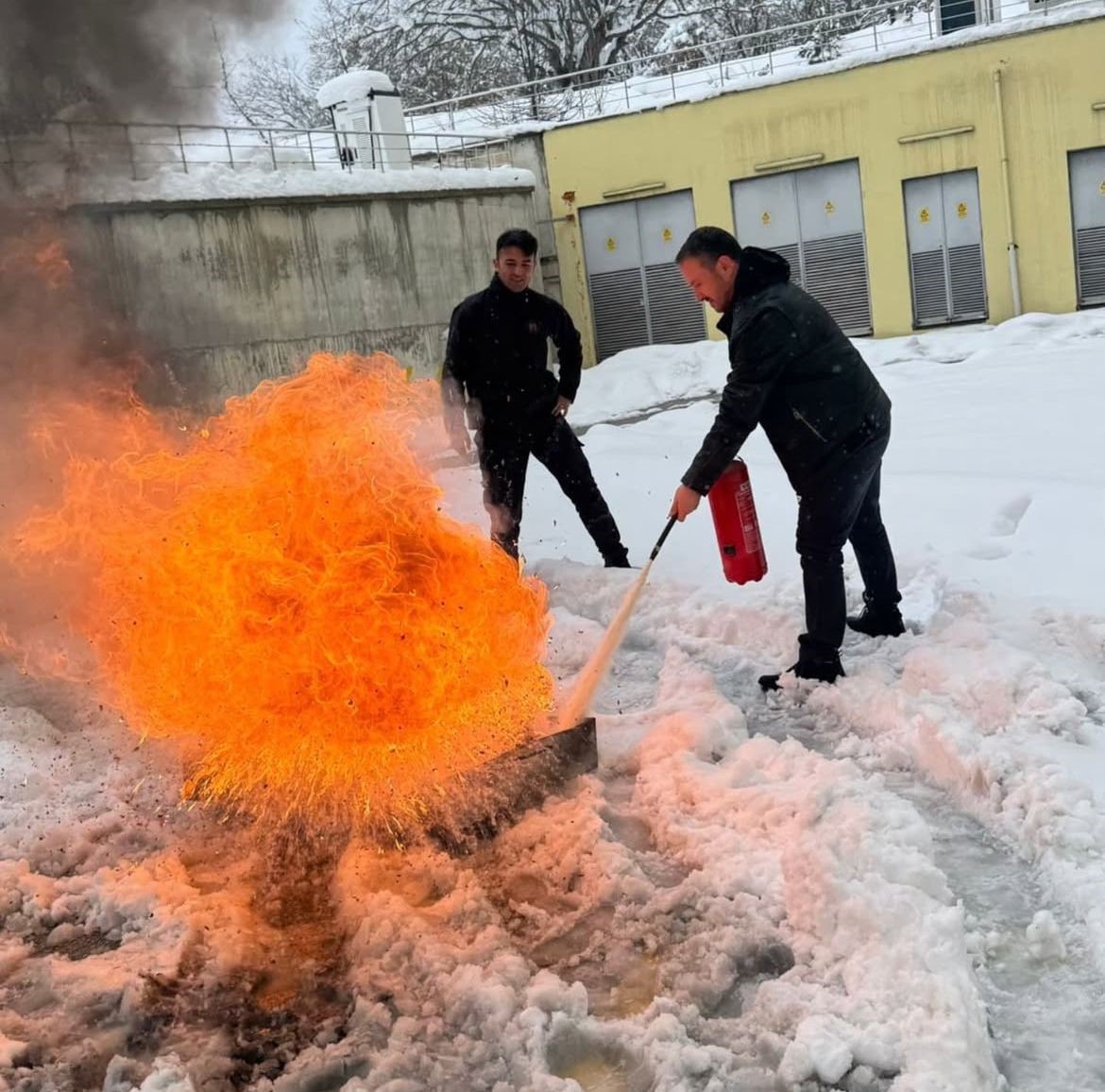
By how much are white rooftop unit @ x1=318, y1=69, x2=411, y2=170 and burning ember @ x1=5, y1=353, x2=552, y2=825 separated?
567 inches

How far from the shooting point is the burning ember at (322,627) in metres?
3.80

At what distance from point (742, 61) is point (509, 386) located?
16.0 metres

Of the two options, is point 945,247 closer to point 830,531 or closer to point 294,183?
point 294,183

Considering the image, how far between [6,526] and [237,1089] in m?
4.64

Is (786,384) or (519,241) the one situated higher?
(519,241)

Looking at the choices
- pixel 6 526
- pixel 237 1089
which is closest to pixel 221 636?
pixel 237 1089

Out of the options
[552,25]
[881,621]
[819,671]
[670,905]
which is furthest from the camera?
[552,25]

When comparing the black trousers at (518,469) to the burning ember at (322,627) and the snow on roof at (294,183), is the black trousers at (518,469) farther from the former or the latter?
the snow on roof at (294,183)

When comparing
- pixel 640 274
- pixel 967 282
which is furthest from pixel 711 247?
pixel 640 274

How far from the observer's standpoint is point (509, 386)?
6.33 metres

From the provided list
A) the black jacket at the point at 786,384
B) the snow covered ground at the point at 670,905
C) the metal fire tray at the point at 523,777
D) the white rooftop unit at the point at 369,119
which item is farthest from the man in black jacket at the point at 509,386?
the white rooftop unit at the point at 369,119

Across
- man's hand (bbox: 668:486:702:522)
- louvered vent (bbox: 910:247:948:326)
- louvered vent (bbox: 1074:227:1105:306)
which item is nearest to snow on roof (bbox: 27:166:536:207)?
louvered vent (bbox: 910:247:948:326)

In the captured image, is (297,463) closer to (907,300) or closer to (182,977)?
(182,977)

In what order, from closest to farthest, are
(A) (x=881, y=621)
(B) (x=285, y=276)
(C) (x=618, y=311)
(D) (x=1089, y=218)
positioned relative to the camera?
(A) (x=881, y=621), (B) (x=285, y=276), (D) (x=1089, y=218), (C) (x=618, y=311)
